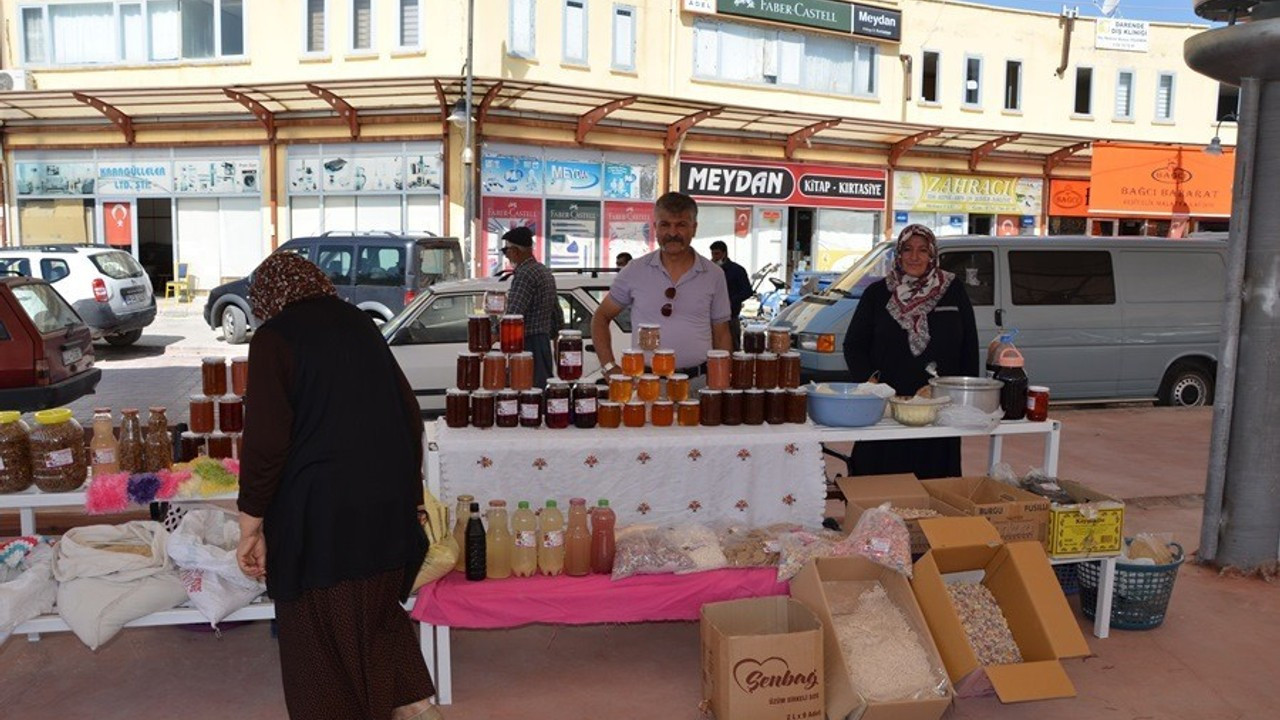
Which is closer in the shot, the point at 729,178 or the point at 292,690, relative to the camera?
the point at 292,690

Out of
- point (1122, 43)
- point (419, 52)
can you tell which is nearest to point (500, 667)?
point (419, 52)

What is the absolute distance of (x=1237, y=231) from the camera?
5.64m

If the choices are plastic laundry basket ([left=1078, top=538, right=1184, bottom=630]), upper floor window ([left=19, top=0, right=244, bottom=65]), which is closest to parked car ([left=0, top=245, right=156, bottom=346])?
upper floor window ([left=19, top=0, right=244, bottom=65])

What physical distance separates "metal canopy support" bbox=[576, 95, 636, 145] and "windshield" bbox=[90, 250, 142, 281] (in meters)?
9.67

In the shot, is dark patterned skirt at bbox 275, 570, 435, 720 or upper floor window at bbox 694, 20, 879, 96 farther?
upper floor window at bbox 694, 20, 879, 96

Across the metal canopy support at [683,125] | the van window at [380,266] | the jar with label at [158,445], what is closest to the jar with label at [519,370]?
the jar with label at [158,445]

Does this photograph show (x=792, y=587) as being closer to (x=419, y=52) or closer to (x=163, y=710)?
(x=163, y=710)

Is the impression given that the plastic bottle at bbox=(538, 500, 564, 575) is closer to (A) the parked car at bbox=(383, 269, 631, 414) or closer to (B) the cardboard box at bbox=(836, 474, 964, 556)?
(B) the cardboard box at bbox=(836, 474, 964, 556)

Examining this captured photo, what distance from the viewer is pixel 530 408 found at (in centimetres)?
459

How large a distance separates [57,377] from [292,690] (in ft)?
25.2

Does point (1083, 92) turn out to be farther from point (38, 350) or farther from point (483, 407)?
point (483, 407)

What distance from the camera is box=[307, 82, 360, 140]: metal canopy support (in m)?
19.0

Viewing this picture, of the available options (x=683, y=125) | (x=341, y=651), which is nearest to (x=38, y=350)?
(x=341, y=651)

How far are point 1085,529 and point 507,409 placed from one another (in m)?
2.91
